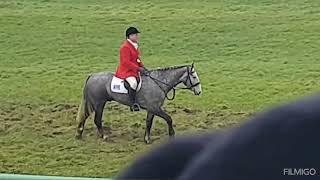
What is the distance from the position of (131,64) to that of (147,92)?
19.7 inches

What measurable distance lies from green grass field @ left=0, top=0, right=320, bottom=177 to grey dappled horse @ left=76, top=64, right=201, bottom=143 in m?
0.22

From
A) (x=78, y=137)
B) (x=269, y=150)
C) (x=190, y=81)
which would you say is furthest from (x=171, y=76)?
(x=269, y=150)

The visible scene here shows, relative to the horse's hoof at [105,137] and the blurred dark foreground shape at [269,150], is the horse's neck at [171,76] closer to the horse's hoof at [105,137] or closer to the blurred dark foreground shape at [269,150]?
the horse's hoof at [105,137]

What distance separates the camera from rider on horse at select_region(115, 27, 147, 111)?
9.48m

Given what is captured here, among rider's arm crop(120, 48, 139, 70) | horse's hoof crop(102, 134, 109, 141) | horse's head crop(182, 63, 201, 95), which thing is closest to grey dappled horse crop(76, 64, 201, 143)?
horse's head crop(182, 63, 201, 95)

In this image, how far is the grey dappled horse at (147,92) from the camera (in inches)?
383

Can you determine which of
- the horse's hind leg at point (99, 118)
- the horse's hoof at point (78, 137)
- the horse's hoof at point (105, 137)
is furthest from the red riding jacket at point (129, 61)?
the horse's hoof at point (78, 137)

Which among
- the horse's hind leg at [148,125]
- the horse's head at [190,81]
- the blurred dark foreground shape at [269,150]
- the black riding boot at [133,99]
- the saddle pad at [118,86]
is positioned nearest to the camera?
the blurred dark foreground shape at [269,150]

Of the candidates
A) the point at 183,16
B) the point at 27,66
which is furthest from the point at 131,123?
the point at 183,16

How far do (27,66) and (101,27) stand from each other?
3436mm

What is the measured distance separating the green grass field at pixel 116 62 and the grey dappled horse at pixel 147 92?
22 centimetres

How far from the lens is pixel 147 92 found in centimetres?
984

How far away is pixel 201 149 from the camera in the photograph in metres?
0.63

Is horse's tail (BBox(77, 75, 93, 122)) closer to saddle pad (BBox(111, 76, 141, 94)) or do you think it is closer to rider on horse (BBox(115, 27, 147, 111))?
saddle pad (BBox(111, 76, 141, 94))
